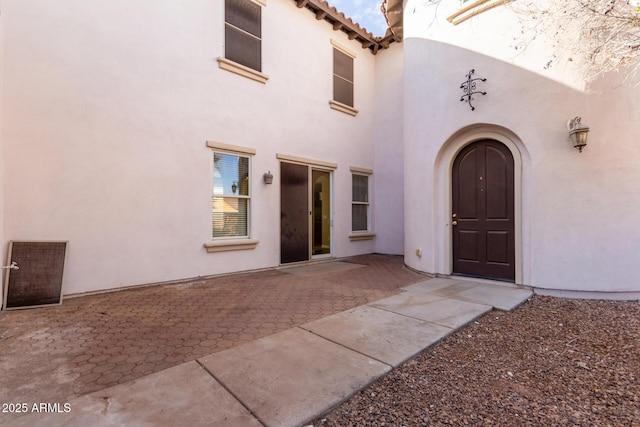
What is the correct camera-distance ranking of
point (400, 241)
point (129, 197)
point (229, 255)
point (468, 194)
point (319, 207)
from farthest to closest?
point (400, 241) → point (319, 207) → point (229, 255) → point (468, 194) → point (129, 197)

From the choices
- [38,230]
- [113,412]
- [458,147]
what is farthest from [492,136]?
[38,230]

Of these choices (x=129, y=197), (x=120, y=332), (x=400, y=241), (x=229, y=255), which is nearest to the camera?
(x=120, y=332)

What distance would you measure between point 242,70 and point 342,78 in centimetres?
309

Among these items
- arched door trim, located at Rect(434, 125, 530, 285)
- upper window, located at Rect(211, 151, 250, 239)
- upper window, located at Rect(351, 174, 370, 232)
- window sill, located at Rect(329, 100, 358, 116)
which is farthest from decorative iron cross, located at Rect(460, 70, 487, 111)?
upper window, located at Rect(211, 151, 250, 239)

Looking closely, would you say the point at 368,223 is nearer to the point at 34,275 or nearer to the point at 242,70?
the point at 242,70

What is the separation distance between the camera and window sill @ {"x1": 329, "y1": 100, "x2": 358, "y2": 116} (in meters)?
7.84

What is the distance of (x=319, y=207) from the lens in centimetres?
781

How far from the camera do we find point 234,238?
20.0ft

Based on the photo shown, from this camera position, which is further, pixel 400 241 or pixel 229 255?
pixel 400 241

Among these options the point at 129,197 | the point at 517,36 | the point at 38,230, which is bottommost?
the point at 38,230

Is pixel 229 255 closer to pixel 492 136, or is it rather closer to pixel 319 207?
pixel 319 207

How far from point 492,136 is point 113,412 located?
5.81m

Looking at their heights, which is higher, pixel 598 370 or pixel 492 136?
pixel 492 136

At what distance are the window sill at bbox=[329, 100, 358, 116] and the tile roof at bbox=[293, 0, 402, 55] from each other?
6.25 feet
